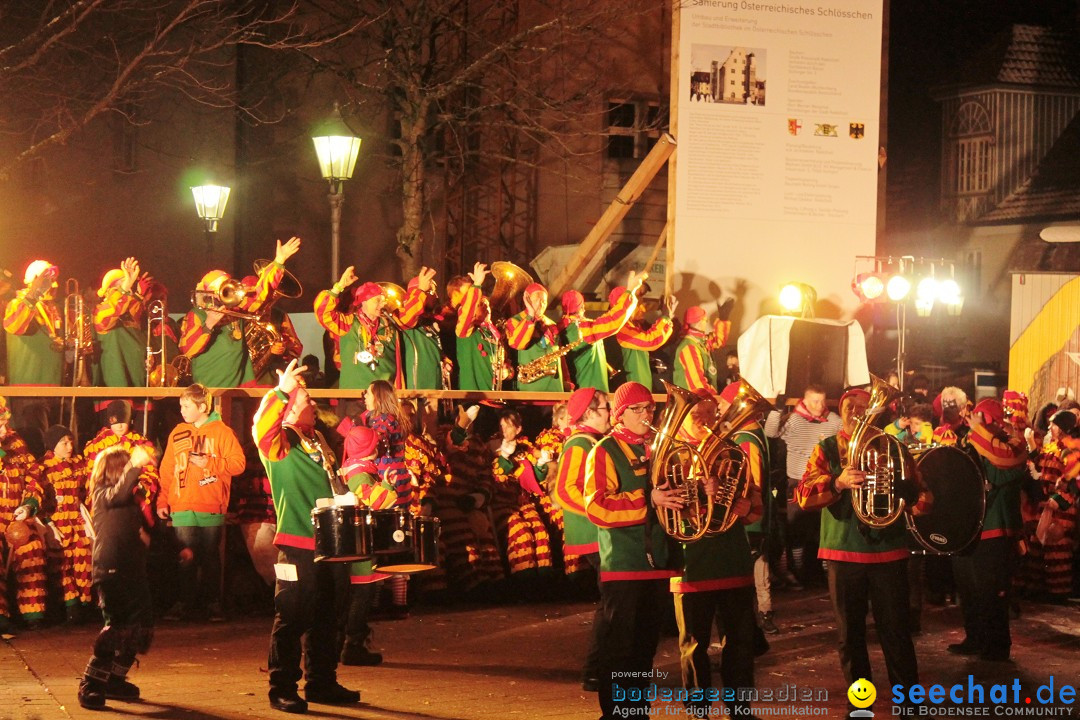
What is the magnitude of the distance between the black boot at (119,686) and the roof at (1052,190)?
1111 inches

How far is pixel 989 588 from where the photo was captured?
35.2 ft

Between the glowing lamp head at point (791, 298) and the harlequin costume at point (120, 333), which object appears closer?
the harlequin costume at point (120, 333)

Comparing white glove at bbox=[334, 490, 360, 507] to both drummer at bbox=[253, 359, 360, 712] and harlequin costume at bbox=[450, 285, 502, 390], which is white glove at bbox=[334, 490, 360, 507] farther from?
harlequin costume at bbox=[450, 285, 502, 390]

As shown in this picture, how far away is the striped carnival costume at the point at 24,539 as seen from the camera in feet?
37.7

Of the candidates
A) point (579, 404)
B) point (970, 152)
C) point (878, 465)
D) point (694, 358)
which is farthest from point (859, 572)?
point (970, 152)

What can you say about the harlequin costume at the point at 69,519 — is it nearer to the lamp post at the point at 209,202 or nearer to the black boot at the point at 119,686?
the black boot at the point at 119,686

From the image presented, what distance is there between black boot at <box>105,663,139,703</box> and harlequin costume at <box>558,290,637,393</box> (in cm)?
710

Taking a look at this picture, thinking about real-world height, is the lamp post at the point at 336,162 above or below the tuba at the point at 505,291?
above

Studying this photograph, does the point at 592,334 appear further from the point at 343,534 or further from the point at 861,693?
the point at 861,693

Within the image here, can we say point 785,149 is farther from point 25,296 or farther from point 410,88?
point 25,296

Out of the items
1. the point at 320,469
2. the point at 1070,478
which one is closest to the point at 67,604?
the point at 320,469

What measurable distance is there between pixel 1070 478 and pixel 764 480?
602 cm

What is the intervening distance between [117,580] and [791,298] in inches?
375

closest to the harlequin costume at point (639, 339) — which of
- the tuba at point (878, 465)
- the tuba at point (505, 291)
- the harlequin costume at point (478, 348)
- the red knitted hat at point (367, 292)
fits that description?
the tuba at point (505, 291)
